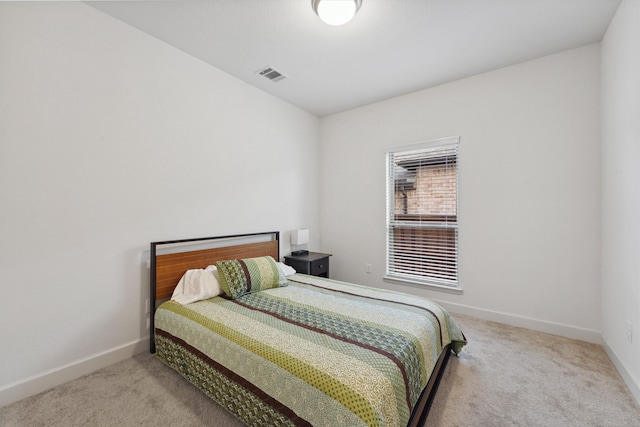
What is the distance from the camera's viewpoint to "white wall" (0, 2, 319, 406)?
5.65 feet

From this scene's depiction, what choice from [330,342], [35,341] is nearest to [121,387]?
[35,341]

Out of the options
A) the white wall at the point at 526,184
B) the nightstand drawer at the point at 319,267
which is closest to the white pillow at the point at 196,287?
the nightstand drawer at the point at 319,267

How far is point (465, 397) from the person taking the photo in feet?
5.77

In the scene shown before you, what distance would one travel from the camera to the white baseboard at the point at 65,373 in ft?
5.57

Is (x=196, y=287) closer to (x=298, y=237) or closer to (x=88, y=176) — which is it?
(x=88, y=176)

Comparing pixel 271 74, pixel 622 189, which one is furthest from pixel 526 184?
pixel 271 74

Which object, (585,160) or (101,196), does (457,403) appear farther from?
(101,196)

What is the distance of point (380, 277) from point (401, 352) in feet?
7.59

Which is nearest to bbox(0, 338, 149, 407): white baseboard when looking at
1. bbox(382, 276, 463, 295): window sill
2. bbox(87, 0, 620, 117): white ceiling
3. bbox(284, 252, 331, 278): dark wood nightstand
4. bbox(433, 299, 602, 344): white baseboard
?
bbox(284, 252, 331, 278): dark wood nightstand

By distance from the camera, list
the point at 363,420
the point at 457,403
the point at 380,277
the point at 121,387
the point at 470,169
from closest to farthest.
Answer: the point at 363,420
the point at 457,403
the point at 121,387
the point at 470,169
the point at 380,277

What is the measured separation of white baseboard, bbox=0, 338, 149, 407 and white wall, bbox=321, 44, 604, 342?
3024mm

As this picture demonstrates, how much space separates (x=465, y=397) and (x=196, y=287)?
7.21 feet

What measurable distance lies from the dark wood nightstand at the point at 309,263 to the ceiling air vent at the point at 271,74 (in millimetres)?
2194

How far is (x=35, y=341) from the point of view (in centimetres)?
179
